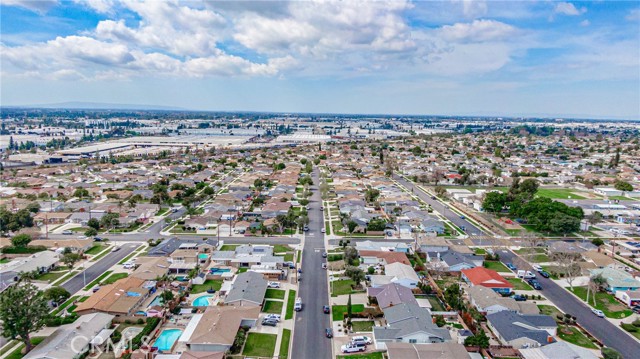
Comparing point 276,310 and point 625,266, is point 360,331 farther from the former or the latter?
point 625,266

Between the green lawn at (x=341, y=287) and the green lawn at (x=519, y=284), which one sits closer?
the green lawn at (x=341, y=287)

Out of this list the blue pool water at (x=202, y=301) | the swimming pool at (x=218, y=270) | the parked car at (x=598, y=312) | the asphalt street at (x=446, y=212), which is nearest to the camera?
the parked car at (x=598, y=312)

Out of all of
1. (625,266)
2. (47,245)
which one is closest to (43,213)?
(47,245)

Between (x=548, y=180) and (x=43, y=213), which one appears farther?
(x=548, y=180)

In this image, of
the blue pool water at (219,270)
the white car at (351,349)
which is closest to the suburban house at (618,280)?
the white car at (351,349)

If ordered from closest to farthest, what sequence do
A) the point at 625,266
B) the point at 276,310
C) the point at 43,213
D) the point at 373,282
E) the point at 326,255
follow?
the point at 276,310 → the point at 373,282 → the point at 625,266 → the point at 326,255 → the point at 43,213

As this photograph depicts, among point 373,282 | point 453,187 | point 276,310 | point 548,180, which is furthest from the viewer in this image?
point 548,180

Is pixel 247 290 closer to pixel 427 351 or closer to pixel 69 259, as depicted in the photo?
pixel 427 351

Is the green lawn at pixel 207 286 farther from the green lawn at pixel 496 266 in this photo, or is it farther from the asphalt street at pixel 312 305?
the green lawn at pixel 496 266
